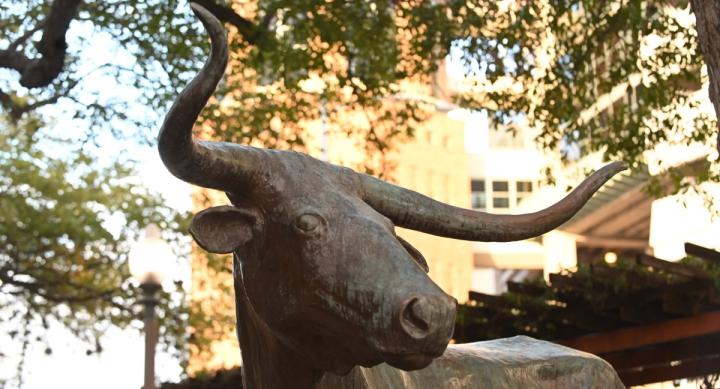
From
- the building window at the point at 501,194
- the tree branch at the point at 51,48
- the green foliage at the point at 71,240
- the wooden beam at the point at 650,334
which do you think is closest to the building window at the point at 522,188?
the building window at the point at 501,194

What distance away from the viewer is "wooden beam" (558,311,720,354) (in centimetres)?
1123

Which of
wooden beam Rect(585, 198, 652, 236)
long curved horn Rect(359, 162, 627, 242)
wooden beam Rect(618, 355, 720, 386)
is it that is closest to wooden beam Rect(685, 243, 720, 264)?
wooden beam Rect(618, 355, 720, 386)

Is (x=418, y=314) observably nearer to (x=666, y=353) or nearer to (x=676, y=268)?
(x=676, y=268)

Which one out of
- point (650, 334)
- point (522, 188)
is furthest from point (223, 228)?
point (522, 188)

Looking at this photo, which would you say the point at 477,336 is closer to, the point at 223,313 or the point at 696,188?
the point at 696,188

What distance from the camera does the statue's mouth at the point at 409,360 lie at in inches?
131

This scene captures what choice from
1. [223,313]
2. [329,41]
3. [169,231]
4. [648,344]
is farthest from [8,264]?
[648,344]

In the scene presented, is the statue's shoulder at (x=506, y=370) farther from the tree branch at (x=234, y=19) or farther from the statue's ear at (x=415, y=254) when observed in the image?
the tree branch at (x=234, y=19)

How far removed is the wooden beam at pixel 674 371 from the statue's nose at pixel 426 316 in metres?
9.18

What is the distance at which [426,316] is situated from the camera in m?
3.24

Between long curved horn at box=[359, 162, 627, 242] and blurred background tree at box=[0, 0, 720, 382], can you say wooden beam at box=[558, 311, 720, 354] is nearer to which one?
blurred background tree at box=[0, 0, 720, 382]

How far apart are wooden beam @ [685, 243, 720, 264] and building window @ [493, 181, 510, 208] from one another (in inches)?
2128

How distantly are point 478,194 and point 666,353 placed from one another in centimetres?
5647

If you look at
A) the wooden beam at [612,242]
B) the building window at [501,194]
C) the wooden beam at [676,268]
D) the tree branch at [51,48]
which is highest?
the building window at [501,194]
